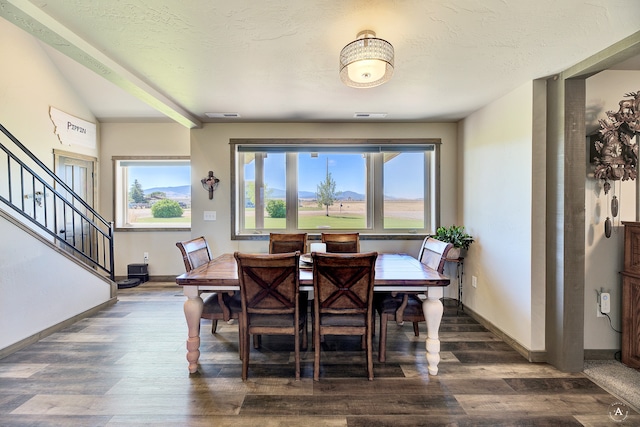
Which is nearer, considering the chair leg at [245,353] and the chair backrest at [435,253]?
the chair leg at [245,353]

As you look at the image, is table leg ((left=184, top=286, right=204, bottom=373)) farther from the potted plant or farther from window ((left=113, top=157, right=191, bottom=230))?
window ((left=113, top=157, right=191, bottom=230))

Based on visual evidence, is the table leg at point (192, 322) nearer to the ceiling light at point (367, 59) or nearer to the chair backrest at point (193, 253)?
the chair backrest at point (193, 253)

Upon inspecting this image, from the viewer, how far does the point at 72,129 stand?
4.26 metres

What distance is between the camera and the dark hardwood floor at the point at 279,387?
1.71 meters

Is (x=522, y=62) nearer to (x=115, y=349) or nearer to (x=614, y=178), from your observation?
(x=614, y=178)

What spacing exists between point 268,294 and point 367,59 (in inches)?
64.2

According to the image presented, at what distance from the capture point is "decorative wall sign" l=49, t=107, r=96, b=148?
4078 mm

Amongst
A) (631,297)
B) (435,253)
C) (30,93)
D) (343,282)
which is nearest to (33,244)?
(30,93)

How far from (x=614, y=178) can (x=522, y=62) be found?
1.18m

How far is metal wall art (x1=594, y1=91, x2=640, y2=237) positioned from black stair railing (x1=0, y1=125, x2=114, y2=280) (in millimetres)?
5145

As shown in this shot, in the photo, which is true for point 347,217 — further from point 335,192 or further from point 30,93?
point 30,93

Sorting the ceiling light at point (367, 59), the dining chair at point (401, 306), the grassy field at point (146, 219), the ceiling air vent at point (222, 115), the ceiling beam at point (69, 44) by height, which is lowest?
the dining chair at point (401, 306)

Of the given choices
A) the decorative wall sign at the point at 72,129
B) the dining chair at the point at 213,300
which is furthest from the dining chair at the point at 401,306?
the decorative wall sign at the point at 72,129

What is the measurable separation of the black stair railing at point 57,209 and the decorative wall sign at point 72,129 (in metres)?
0.58
